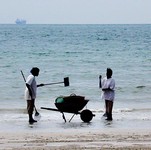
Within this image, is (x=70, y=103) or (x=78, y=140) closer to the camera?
(x=78, y=140)

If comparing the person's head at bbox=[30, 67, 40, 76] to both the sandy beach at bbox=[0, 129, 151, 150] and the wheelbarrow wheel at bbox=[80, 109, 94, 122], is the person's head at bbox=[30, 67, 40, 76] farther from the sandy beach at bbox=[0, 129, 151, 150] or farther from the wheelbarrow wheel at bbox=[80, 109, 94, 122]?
the sandy beach at bbox=[0, 129, 151, 150]

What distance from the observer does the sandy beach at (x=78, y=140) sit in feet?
Answer: 36.0

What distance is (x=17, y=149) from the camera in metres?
10.7

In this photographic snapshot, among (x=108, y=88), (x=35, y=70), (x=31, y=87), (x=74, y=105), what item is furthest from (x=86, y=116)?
(x=35, y=70)

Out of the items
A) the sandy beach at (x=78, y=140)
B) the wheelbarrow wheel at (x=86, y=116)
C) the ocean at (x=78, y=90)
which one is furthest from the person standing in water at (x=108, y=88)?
the sandy beach at (x=78, y=140)

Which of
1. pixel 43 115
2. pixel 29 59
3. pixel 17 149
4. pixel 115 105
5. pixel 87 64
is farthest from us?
pixel 29 59

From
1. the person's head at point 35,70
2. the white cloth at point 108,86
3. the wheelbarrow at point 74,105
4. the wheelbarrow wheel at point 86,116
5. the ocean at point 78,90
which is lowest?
the ocean at point 78,90

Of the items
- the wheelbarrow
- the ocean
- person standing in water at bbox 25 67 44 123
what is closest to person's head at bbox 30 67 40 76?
person standing in water at bbox 25 67 44 123

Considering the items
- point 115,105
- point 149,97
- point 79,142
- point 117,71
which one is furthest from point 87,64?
point 79,142

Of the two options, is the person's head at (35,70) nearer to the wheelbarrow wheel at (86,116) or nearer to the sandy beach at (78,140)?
the wheelbarrow wheel at (86,116)

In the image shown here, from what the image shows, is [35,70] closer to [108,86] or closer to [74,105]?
[74,105]

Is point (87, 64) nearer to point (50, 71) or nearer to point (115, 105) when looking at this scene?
point (50, 71)

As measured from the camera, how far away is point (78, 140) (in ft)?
38.7

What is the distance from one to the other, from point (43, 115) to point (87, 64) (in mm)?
22938
